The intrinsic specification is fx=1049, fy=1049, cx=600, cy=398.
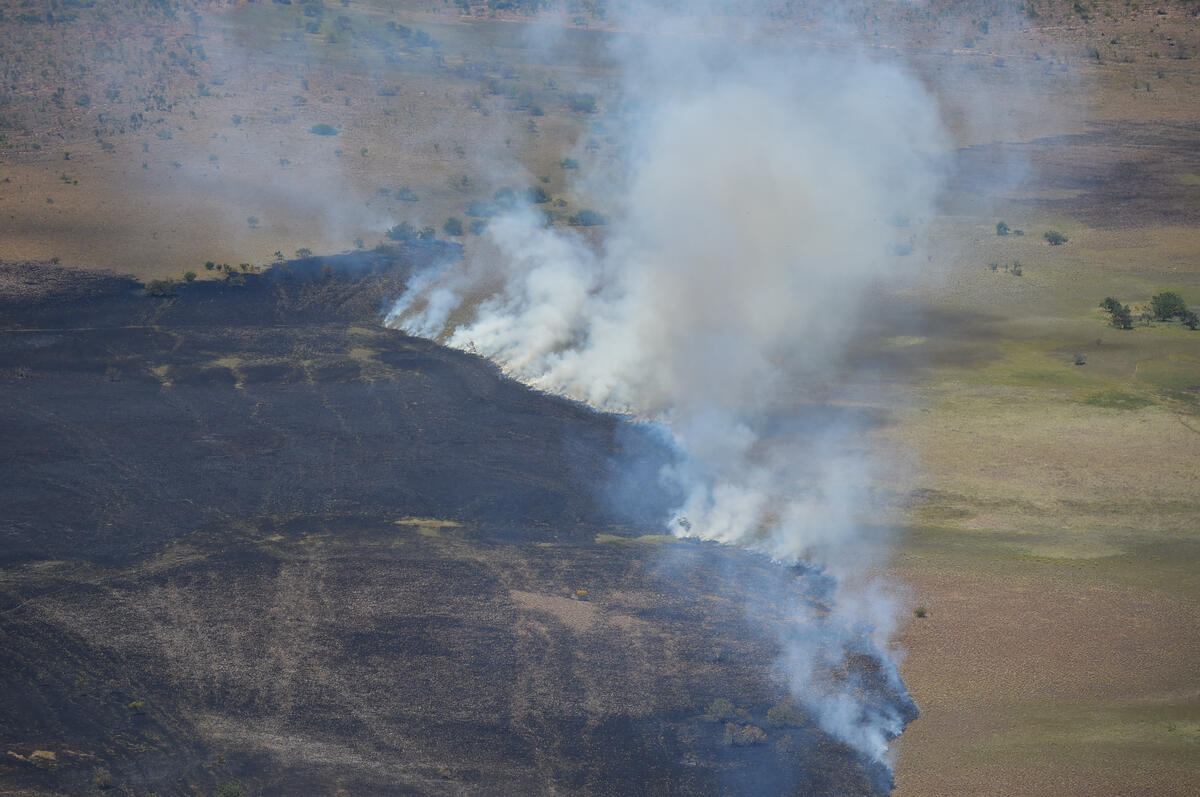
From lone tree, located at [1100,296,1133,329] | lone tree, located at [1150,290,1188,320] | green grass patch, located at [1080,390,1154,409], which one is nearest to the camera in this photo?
green grass patch, located at [1080,390,1154,409]

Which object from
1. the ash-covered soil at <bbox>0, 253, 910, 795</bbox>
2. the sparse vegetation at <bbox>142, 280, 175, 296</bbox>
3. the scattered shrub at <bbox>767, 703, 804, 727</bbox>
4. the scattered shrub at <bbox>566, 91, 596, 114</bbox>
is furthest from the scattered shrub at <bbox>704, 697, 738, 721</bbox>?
the scattered shrub at <bbox>566, 91, 596, 114</bbox>

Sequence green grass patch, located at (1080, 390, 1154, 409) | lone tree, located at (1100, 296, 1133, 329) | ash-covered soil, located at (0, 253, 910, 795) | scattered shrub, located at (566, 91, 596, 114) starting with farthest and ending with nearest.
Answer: scattered shrub, located at (566, 91, 596, 114) → lone tree, located at (1100, 296, 1133, 329) → green grass patch, located at (1080, 390, 1154, 409) → ash-covered soil, located at (0, 253, 910, 795)

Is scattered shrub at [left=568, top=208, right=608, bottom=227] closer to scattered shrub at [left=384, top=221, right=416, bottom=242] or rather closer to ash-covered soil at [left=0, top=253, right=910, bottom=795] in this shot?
scattered shrub at [left=384, top=221, right=416, bottom=242]

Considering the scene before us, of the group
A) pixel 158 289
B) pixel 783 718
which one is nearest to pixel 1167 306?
pixel 783 718

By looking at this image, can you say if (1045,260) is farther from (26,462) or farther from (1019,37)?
(26,462)

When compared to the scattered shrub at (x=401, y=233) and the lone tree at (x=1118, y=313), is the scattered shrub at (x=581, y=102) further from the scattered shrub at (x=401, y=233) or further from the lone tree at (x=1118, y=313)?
the lone tree at (x=1118, y=313)

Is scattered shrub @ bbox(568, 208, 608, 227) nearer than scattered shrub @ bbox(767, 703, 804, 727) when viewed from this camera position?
No
